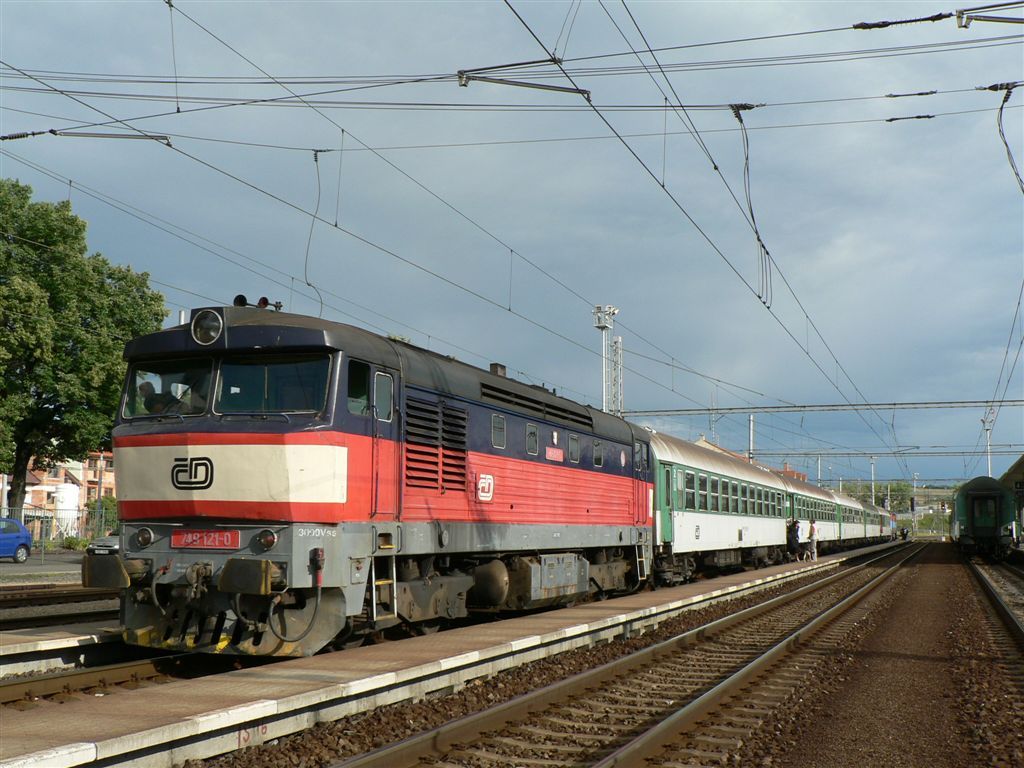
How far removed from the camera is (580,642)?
13.6 m

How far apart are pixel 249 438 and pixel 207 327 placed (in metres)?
1.59

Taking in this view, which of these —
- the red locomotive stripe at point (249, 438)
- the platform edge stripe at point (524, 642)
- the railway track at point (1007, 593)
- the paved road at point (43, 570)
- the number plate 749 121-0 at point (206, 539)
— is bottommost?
the railway track at point (1007, 593)

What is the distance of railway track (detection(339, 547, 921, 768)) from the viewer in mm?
7496

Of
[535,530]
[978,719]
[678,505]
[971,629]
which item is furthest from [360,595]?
[678,505]

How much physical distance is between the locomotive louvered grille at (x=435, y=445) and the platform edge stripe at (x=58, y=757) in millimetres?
5898

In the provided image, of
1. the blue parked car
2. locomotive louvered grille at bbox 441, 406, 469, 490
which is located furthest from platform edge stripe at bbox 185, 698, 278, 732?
the blue parked car

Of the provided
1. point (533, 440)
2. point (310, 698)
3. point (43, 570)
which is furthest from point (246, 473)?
point (43, 570)

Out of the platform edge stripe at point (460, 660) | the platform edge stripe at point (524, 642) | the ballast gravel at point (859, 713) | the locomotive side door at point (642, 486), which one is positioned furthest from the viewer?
the locomotive side door at point (642, 486)

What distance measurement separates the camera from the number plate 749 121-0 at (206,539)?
33.1ft

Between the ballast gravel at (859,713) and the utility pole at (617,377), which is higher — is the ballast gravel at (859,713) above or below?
below

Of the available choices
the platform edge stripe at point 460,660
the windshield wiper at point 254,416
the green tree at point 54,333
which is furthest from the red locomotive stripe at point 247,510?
the green tree at point 54,333

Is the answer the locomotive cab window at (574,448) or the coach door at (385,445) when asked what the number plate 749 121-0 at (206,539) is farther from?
the locomotive cab window at (574,448)

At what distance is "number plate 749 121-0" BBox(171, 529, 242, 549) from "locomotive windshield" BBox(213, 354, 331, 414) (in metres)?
1.34

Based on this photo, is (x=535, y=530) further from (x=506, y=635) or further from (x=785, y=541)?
(x=785, y=541)
